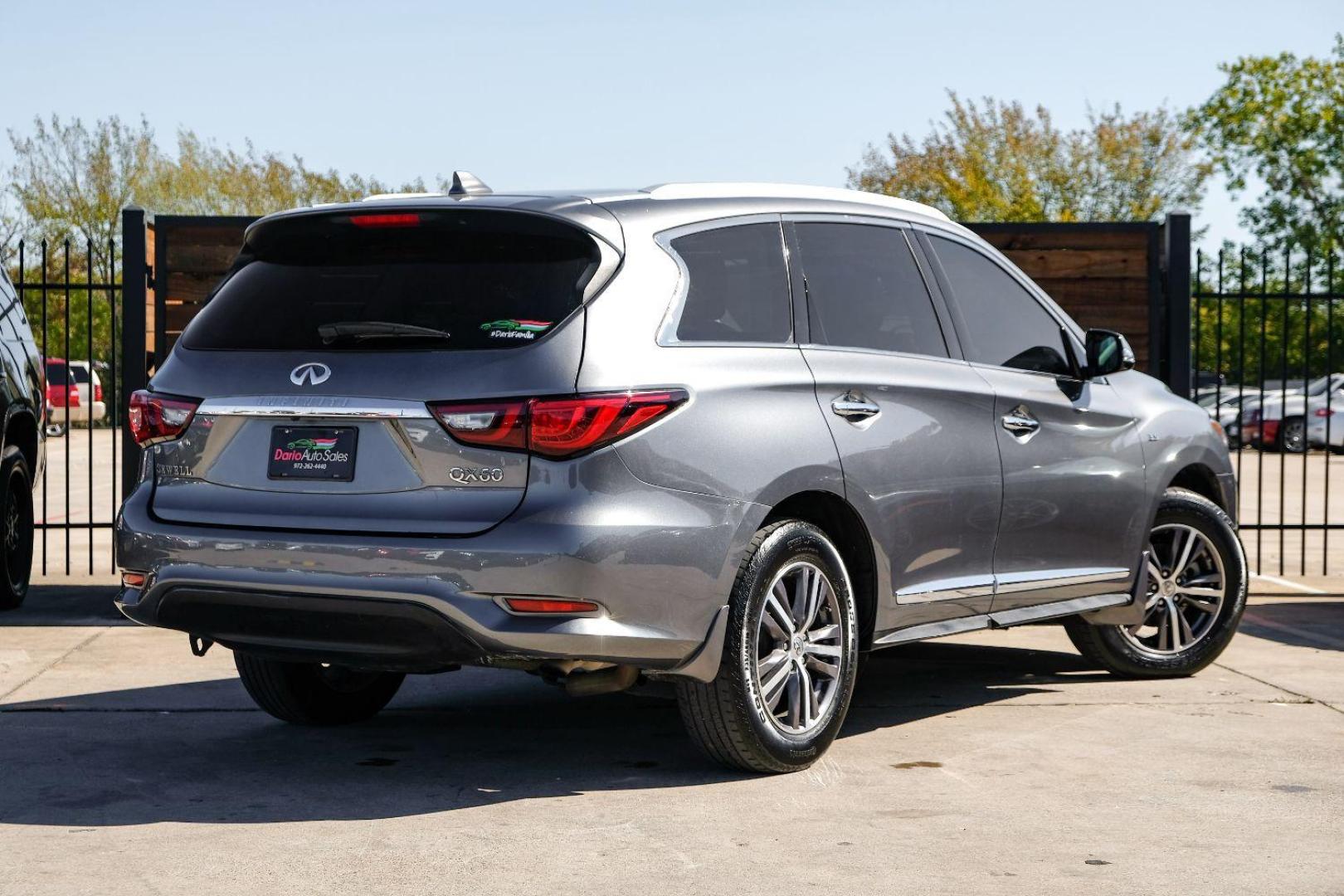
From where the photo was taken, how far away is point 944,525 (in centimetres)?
637

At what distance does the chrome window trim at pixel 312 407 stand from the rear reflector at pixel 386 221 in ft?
2.01

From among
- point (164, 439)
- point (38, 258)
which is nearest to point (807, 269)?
point (164, 439)

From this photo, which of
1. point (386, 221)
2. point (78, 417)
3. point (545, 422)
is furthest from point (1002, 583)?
point (78, 417)

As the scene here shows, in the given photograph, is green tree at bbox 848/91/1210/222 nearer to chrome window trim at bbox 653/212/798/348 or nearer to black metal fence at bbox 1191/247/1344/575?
black metal fence at bbox 1191/247/1344/575

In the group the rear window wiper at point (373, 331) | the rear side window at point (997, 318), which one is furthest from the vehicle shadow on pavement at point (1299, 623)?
the rear window wiper at point (373, 331)

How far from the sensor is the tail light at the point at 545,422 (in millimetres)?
5059

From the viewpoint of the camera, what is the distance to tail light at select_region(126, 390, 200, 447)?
5598mm

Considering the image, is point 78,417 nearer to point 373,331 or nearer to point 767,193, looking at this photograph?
point 767,193

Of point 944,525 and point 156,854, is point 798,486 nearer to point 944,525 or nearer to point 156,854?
point 944,525

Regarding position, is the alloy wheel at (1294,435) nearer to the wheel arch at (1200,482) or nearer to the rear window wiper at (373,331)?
the wheel arch at (1200,482)

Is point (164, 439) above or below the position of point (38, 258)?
below

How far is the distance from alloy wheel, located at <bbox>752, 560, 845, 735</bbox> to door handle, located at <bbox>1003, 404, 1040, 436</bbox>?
1.25m

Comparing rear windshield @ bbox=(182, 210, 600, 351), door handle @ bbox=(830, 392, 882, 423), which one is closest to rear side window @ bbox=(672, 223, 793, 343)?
door handle @ bbox=(830, 392, 882, 423)

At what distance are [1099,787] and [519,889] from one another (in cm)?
211
